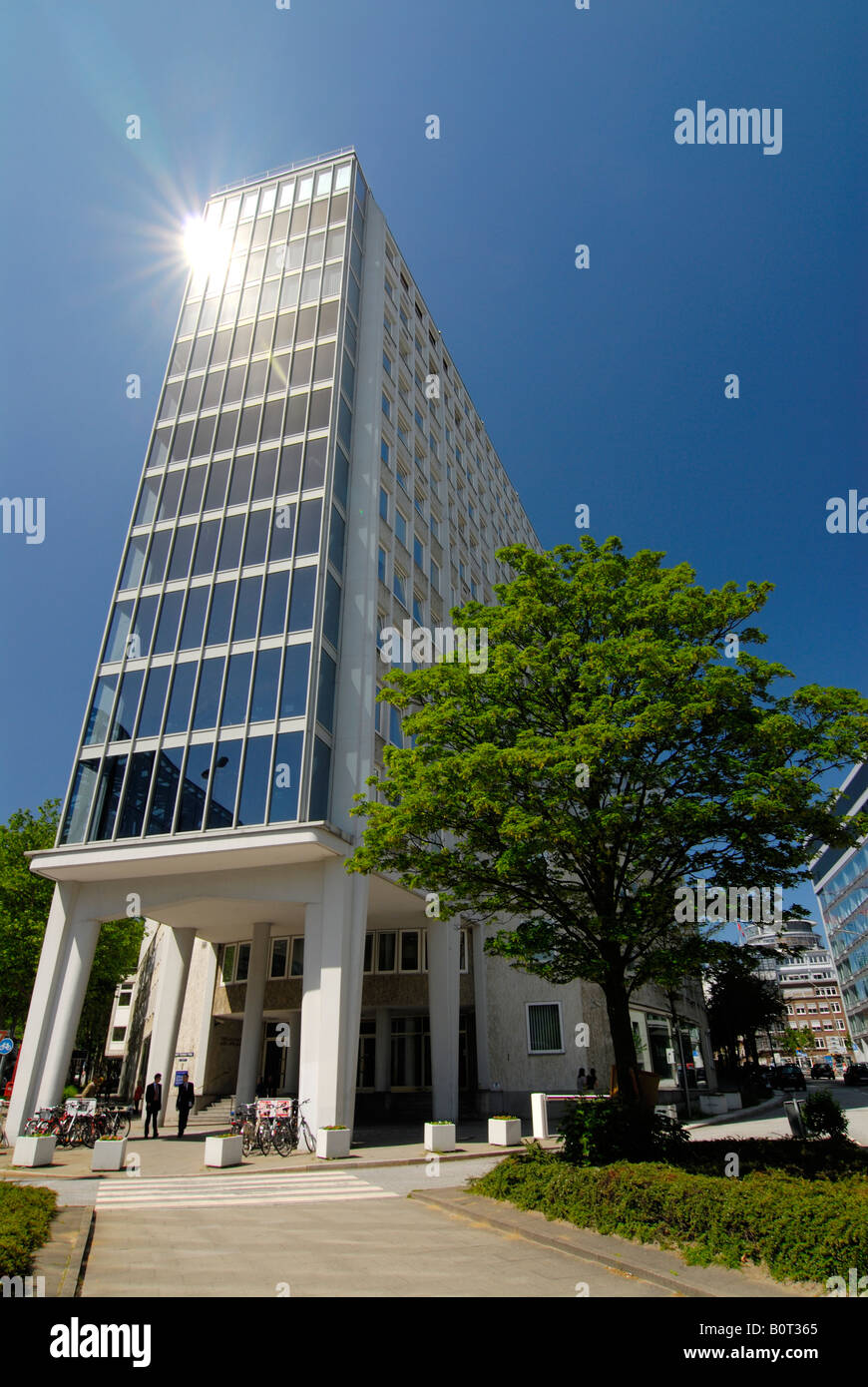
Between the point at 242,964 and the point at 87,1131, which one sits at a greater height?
the point at 242,964

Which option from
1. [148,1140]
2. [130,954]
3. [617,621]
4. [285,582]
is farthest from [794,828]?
[130,954]

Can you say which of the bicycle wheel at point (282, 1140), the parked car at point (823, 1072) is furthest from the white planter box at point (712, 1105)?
the parked car at point (823, 1072)

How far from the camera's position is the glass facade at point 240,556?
23250mm

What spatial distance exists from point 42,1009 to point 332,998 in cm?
964

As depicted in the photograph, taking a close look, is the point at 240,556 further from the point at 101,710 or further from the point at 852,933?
the point at 852,933

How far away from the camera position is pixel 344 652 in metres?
25.5

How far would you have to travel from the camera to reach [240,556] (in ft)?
87.1

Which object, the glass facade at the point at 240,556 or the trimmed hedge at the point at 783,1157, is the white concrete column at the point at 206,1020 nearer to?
the glass facade at the point at 240,556

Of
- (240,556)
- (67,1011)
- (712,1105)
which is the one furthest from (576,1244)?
(712,1105)

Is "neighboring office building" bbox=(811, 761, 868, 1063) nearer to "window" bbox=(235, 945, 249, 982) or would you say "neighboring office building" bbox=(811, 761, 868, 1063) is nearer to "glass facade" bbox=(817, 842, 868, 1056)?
"glass facade" bbox=(817, 842, 868, 1056)

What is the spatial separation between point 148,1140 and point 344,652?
16747 millimetres

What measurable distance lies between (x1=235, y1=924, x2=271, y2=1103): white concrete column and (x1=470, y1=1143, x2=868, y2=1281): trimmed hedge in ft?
62.6

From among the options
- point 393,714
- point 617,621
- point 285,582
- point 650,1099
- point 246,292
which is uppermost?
point 246,292
